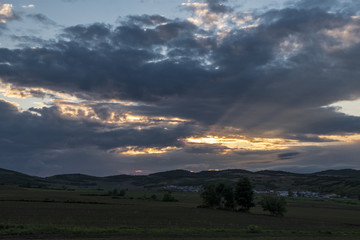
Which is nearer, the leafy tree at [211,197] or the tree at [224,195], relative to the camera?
the tree at [224,195]

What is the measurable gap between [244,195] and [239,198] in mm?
2087

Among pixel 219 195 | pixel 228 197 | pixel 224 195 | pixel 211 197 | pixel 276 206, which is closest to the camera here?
pixel 276 206

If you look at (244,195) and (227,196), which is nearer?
(244,195)

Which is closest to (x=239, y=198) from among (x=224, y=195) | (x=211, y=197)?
(x=224, y=195)

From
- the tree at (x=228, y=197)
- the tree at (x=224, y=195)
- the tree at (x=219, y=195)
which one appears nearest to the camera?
Result: the tree at (x=228, y=197)

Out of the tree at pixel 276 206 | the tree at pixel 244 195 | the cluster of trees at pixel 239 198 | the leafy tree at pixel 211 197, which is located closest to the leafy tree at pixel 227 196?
the cluster of trees at pixel 239 198

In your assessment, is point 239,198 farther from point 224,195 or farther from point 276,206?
point 276,206

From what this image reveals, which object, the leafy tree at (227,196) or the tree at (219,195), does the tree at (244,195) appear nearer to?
the leafy tree at (227,196)

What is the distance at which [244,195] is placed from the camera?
385 feet

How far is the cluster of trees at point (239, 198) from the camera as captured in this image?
109 metres

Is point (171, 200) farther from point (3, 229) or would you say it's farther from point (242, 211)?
point (3, 229)

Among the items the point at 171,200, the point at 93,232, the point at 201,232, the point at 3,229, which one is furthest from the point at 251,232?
the point at 171,200

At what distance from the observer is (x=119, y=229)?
47.9 m

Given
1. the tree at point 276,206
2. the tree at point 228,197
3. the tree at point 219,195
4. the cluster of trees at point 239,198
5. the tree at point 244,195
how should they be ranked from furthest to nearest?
the tree at point 219,195 < the tree at point 228,197 < the tree at point 244,195 < the cluster of trees at point 239,198 < the tree at point 276,206
